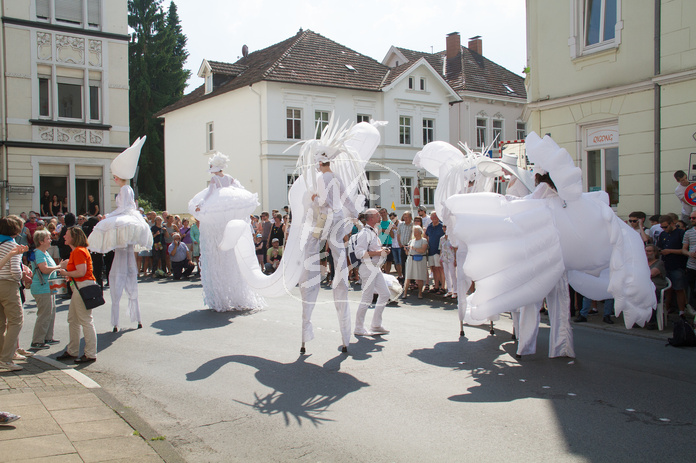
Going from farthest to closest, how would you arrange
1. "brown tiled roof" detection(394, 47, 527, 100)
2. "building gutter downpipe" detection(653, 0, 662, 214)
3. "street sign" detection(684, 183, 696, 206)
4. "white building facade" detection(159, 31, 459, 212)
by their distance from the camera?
"brown tiled roof" detection(394, 47, 527, 100), "white building facade" detection(159, 31, 459, 212), "building gutter downpipe" detection(653, 0, 662, 214), "street sign" detection(684, 183, 696, 206)

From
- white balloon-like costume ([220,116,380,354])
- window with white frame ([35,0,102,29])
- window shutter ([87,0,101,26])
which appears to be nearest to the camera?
white balloon-like costume ([220,116,380,354])

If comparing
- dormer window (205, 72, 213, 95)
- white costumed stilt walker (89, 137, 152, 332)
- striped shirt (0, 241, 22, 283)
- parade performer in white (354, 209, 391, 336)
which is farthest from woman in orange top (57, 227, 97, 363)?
dormer window (205, 72, 213, 95)

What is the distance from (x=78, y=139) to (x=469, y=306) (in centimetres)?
2202

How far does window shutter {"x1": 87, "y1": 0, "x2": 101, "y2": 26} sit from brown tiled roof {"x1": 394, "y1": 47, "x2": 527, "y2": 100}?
19.5 meters

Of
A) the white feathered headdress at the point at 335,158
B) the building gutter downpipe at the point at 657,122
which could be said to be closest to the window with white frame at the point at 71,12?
the white feathered headdress at the point at 335,158

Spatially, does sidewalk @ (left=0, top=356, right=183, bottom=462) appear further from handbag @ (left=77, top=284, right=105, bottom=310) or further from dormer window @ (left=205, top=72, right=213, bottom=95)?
dormer window @ (left=205, top=72, right=213, bottom=95)

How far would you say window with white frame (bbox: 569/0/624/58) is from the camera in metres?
14.5

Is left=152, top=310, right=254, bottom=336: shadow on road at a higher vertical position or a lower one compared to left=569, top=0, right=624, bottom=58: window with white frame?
lower

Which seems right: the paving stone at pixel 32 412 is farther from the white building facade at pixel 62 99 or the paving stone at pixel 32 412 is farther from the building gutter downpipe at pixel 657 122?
the white building facade at pixel 62 99

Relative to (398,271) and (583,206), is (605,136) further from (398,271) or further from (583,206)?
(583,206)

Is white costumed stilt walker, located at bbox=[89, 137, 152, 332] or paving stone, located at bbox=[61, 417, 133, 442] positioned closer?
paving stone, located at bbox=[61, 417, 133, 442]

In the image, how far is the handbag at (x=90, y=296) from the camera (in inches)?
291

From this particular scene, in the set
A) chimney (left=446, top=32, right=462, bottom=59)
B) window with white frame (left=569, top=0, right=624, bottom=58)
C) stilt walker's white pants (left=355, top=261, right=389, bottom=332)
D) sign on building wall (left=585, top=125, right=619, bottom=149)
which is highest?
chimney (left=446, top=32, right=462, bottom=59)

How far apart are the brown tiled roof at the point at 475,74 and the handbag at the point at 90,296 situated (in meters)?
33.4
